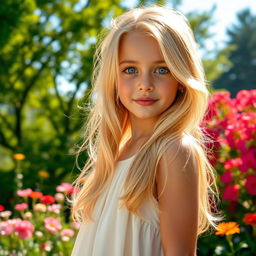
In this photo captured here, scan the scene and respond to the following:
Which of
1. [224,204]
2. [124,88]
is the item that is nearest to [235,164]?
[224,204]

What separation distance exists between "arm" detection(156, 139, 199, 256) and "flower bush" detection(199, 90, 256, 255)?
1.76 metres

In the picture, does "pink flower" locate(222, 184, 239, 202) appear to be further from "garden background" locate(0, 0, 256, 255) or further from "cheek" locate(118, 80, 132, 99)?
"cheek" locate(118, 80, 132, 99)

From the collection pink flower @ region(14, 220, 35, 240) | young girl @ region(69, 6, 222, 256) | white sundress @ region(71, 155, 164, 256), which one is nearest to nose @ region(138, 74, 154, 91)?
young girl @ region(69, 6, 222, 256)

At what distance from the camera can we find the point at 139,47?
175 cm

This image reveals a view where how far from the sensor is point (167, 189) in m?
1.61

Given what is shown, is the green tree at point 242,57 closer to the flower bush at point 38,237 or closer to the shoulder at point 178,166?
the flower bush at point 38,237

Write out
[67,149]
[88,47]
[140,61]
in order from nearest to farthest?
[140,61] → [67,149] → [88,47]

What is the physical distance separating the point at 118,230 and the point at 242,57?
39841 mm

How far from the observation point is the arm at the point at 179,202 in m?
1.59

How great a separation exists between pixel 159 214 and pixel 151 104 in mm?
355

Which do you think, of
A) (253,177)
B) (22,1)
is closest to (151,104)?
(253,177)

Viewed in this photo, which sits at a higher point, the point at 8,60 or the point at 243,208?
the point at 8,60

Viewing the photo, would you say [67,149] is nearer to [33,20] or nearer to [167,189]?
[33,20]

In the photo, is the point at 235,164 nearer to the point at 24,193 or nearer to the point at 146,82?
the point at 24,193
